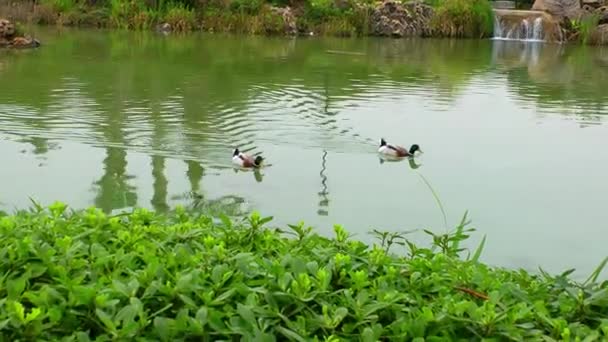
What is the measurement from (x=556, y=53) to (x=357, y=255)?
12.3 metres

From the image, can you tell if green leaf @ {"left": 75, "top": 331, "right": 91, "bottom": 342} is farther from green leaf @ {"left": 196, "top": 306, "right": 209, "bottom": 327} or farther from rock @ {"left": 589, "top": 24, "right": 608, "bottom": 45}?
rock @ {"left": 589, "top": 24, "right": 608, "bottom": 45}

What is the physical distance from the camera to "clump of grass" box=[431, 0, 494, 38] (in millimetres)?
16031

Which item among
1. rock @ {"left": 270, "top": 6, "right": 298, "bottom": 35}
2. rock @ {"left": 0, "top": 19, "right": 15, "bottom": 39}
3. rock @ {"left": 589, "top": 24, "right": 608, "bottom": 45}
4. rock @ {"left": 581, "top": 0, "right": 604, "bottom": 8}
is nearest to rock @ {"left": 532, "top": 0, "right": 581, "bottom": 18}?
rock @ {"left": 581, "top": 0, "right": 604, "bottom": 8}

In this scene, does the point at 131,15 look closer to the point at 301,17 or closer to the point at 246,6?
the point at 246,6

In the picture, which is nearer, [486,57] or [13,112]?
[13,112]

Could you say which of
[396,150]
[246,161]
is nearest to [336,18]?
[396,150]

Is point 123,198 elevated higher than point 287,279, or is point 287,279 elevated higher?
point 287,279

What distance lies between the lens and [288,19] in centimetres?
1557

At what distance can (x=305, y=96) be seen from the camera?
7.24 m

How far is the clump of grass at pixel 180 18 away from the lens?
1511 cm

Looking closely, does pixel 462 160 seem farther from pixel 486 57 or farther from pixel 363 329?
pixel 486 57

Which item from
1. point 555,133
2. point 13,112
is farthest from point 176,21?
point 555,133

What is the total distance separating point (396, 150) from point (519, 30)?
491 inches

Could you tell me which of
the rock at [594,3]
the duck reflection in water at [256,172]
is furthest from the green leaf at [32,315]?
the rock at [594,3]
